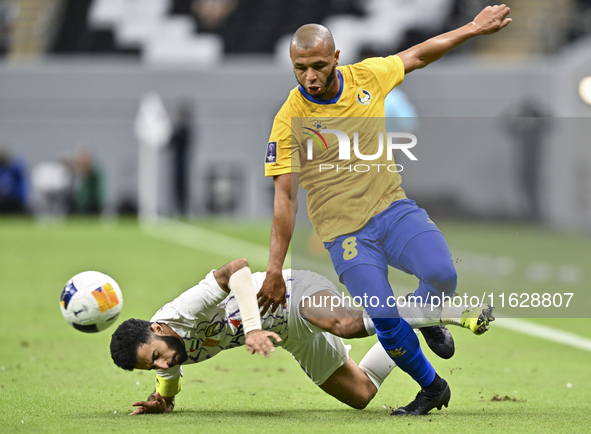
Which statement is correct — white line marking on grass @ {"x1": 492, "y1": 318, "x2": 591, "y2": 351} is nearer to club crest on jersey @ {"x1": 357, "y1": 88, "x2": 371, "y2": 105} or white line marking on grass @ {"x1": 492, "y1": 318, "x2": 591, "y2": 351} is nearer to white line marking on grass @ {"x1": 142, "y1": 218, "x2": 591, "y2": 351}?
white line marking on grass @ {"x1": 142, "y1": 218, "x2": 591, "y2": 351}

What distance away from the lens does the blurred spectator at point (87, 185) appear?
22078 millimetres

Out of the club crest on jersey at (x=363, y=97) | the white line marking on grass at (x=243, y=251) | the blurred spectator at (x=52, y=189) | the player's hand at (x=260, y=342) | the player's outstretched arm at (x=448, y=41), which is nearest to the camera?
the player's hand at (x=260, y=342)

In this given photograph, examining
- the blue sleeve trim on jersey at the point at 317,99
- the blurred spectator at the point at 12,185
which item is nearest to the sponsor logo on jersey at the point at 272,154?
the blue sleeve trim on jersey at the point at 317,99

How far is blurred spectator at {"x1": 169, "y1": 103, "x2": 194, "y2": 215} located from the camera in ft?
75.9

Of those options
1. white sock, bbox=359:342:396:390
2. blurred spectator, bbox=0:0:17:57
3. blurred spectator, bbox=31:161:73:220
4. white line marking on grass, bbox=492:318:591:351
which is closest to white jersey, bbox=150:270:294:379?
white sock, bbox=359:342:396:390

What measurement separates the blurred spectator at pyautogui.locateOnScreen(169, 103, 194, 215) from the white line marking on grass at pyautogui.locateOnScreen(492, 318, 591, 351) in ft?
49.3

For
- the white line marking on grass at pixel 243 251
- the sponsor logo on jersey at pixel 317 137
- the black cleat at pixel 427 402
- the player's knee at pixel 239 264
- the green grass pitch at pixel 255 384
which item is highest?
the sponsor logo on jersey at pixel 317 137

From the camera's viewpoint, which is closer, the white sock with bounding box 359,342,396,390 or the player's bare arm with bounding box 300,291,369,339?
the player's bare arm with bounding box 300,291,369,339

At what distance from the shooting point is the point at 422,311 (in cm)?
484

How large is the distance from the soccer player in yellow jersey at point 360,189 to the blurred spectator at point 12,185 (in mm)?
18139

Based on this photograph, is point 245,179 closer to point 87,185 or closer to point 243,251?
point 87,185

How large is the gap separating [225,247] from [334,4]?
36.9ft

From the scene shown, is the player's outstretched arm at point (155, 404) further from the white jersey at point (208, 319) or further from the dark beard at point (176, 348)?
the dark beard at point (176, 348)

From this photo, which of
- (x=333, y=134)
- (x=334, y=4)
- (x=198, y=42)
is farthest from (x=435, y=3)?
(x=333, y=134)
